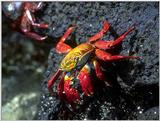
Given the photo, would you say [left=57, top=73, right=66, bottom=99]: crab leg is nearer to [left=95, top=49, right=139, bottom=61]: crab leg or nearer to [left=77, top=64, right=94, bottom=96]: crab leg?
[left=77, top=64, right=94, bottom=96]: crab leg

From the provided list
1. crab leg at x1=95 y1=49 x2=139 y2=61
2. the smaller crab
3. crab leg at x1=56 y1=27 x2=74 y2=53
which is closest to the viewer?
crab leg at x1=95 y1=49 x2=139 y2=61

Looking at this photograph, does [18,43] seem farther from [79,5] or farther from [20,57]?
[79,5]

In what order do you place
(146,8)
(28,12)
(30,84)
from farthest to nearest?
(30,84)
(28,12)
(146,8)

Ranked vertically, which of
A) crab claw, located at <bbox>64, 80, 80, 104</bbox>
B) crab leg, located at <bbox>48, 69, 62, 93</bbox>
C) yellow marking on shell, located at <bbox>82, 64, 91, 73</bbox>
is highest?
yellow marking on shell, located at <bbox>82, 64, 91, 73</bbox>

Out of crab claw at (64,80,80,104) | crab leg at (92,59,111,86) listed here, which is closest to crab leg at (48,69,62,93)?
crab claw at (64,80,80,104)

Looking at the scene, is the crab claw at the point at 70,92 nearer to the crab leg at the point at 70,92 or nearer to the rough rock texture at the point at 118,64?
the crab leg at the point at 70,92

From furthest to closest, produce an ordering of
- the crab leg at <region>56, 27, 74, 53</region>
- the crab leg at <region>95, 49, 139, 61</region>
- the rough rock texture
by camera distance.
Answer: the crab leg at <region>56, 27, 74, 53</region> → the rough rock texture → the crab leg at <region>95, 49, 139, 61</region>

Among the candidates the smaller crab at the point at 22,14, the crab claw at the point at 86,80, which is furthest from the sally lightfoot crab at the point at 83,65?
the smaller crab at the point at 22,14

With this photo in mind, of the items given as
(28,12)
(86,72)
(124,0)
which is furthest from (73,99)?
(28,12)
